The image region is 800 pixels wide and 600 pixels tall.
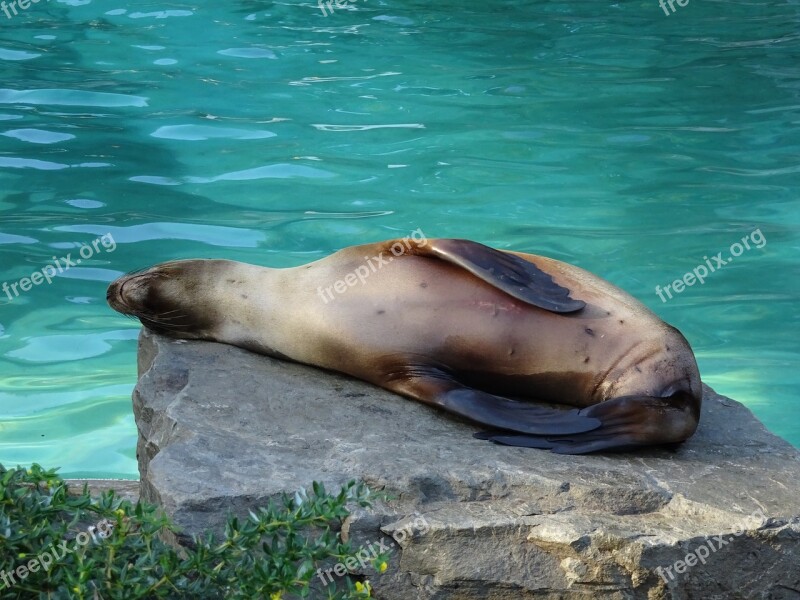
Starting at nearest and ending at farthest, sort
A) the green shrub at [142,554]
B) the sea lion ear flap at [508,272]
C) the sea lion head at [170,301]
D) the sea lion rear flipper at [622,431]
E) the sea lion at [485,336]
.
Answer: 1. the green shrub at [142,554]
2. the sea lion rear flipper at [622,431]
3. the sea lion at [485,336]
4. the sea lion ear flap at [508,272]
5. the sea lion head at [170,301]

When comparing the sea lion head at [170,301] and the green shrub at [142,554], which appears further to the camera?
the sea lion head at [170,301]

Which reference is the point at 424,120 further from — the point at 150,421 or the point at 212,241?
the point at 150,421

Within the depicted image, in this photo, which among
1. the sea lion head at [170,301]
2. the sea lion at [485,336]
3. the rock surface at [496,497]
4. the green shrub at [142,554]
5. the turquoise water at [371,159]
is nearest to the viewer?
the green shrub at [142,554]

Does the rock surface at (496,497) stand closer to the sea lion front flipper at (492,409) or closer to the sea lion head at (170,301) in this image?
the sea lion front flipper at (492,409)

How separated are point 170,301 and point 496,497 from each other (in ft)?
5.61

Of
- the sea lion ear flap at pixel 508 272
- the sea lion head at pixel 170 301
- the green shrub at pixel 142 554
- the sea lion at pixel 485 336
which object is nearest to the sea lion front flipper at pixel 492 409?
the sea lion at pixel 485 336

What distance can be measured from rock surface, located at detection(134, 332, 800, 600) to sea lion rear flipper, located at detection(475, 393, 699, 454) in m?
0.05

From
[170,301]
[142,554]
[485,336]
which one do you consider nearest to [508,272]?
[485,336]

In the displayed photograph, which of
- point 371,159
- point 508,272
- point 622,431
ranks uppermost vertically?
point 508,272

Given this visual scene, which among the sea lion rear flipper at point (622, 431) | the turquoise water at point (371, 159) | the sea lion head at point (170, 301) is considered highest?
the sea lion head at point (170, 301)

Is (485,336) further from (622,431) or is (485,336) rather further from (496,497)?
(496,497)

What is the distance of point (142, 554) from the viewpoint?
282 centimetres

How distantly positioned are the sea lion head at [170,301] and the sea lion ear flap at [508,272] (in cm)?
85

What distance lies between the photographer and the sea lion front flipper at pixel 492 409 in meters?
3.88
